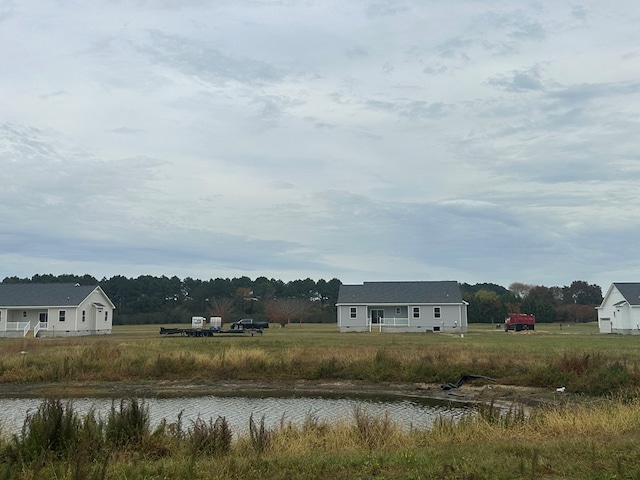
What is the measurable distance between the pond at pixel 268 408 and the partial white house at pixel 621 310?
40.8 meters

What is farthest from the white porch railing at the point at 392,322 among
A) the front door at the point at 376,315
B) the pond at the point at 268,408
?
the pond at the point at 268,408

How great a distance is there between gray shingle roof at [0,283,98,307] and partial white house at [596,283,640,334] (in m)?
51.3

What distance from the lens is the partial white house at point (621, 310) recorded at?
5562 centimetres

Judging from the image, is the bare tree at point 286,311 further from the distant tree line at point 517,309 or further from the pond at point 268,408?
the pond at point 268,408

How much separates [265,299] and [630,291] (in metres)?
72.4

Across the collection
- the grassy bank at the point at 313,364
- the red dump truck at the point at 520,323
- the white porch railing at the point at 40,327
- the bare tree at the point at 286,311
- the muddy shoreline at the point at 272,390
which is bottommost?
the muddy shoreline at the point at 272,390

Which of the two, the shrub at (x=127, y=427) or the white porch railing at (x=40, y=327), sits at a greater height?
the white porch railing at (x=40, y=327)

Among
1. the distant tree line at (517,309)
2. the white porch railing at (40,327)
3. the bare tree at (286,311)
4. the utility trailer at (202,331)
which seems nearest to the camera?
the utility trailer at (202,331)

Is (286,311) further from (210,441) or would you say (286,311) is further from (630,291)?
(210,441)

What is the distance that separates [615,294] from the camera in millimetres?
59094

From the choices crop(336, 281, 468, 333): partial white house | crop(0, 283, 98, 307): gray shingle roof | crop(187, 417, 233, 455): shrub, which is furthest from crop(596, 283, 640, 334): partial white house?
crop(187, 417, 233, 455): shrub

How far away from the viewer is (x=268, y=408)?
67.6 ft

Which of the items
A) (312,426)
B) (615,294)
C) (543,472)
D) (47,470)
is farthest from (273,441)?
(615,294)

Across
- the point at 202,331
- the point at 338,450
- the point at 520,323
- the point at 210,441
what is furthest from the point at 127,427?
the point at 520,323
